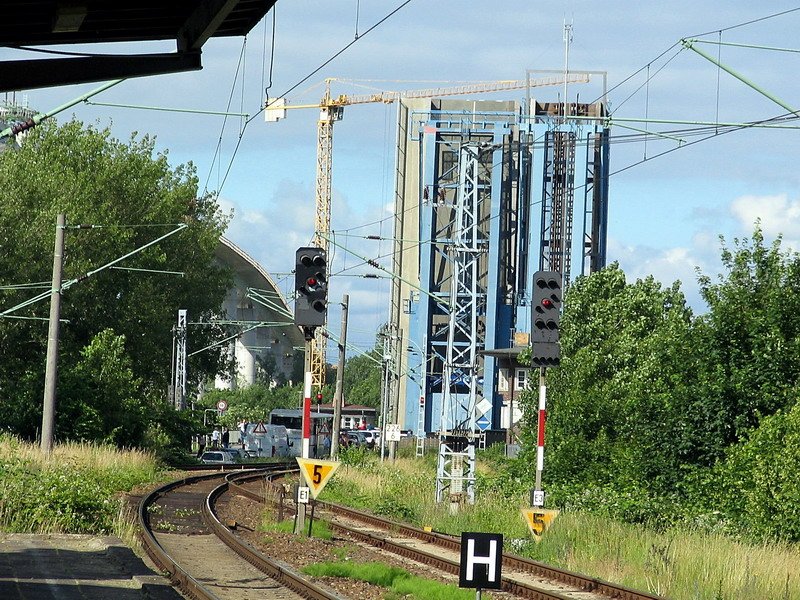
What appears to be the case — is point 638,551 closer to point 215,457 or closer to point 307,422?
point 307,422

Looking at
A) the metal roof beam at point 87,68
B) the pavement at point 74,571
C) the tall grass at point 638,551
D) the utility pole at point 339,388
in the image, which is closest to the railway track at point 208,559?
the pavement at point 74,571

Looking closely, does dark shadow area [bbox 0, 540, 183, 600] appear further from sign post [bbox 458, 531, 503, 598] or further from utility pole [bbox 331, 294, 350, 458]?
utility pole [bbox 331, 294, 350, 458]

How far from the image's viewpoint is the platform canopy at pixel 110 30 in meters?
11.0

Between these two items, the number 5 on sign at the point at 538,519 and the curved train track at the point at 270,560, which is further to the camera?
the number 5 on sign at the point at 538,519

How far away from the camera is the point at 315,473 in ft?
82.8

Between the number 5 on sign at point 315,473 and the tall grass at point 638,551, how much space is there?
3642mm

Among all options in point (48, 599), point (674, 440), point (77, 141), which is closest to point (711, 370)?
point (674, 440)

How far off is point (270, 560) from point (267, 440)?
60.2 m

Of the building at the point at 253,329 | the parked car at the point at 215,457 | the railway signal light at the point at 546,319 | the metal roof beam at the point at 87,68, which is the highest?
the building at the point at 253,329

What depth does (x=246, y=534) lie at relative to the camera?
26.3m

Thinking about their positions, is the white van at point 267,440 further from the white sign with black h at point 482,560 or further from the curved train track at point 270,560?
the white sign with black h at point 482,560

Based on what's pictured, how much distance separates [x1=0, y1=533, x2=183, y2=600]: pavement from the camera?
1486 cm

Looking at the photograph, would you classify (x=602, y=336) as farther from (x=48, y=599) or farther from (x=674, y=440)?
(x=48, y=599)

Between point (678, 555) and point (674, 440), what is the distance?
12.1 m
